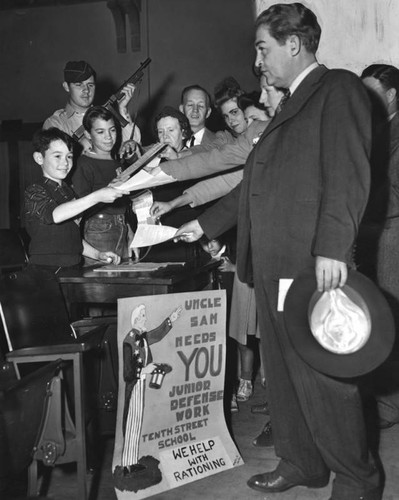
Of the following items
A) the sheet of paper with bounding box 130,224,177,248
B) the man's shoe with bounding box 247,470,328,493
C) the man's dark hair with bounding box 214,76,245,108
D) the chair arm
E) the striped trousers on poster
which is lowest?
the man's shoe with bounding box 247,470,328,493

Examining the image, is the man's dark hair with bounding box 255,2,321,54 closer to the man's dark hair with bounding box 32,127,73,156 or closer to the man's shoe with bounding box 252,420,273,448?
the man's dark hair with bounding box 32,127,73,156

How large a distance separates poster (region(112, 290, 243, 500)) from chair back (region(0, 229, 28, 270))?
1.31 m

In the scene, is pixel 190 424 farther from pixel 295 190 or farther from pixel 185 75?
pixel 185 75

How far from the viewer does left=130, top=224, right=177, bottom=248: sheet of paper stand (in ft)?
8.61

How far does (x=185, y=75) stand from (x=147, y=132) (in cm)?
72

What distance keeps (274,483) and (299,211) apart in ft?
3.52

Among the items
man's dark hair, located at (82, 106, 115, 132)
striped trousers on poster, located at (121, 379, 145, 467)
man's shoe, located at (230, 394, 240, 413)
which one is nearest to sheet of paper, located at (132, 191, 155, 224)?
striped trousers on poster, located at (121, 379, 145, 467)

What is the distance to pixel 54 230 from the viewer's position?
3094mm

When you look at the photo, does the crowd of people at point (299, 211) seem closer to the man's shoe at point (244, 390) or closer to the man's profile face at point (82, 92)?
the man's shoe at point (244, 390)

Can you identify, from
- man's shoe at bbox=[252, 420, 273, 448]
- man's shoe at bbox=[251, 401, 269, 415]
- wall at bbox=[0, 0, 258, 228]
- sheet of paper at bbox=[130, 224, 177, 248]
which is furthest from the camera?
wall at bbox=[0, 0, 258, 228]

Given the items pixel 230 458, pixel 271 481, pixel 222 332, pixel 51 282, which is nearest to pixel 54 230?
pixel 51 282

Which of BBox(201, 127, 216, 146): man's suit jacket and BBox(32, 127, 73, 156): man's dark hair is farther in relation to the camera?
BBox(201, 127, 216, 146): man's suit jacket

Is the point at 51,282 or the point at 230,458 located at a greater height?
the point at 51,282

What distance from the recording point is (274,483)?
2.44 meters
